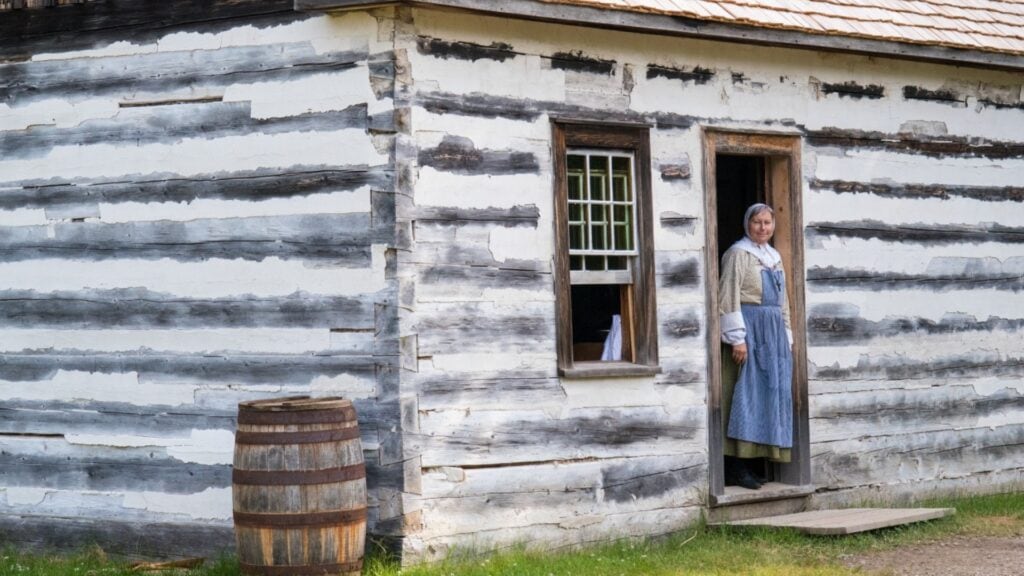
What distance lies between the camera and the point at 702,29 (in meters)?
11.6

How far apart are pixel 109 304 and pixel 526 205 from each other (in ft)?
9.13

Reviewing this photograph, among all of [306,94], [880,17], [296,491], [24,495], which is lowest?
[24,495]

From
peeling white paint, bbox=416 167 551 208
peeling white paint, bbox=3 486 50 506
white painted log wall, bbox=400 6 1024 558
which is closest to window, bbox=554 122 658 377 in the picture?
white painted log wall, bbox=400 6 1024 558

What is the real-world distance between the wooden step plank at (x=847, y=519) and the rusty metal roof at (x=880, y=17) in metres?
3.34

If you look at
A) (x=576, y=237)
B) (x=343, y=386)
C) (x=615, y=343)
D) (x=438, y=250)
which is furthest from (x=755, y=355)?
(x=343, y=386)

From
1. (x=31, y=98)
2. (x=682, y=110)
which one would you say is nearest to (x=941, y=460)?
(x=682, y=110)

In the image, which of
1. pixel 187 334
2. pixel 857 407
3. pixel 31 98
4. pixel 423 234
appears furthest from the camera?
pixel 857 407

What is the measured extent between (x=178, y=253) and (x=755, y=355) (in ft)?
13.5

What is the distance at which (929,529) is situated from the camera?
1202 cm

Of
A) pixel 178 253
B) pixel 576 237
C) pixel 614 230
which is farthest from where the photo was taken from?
pixel 614 230

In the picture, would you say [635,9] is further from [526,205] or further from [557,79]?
[526,205]

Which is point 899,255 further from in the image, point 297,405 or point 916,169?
point 297,405

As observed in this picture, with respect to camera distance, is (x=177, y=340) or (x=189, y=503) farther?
(x=177, y=340)

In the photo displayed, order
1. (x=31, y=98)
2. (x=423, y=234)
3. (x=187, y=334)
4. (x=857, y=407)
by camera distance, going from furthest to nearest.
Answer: (x=857, y=407) < (x=31, y=98) < (x=187, y=334) < (x=423, y=234)
